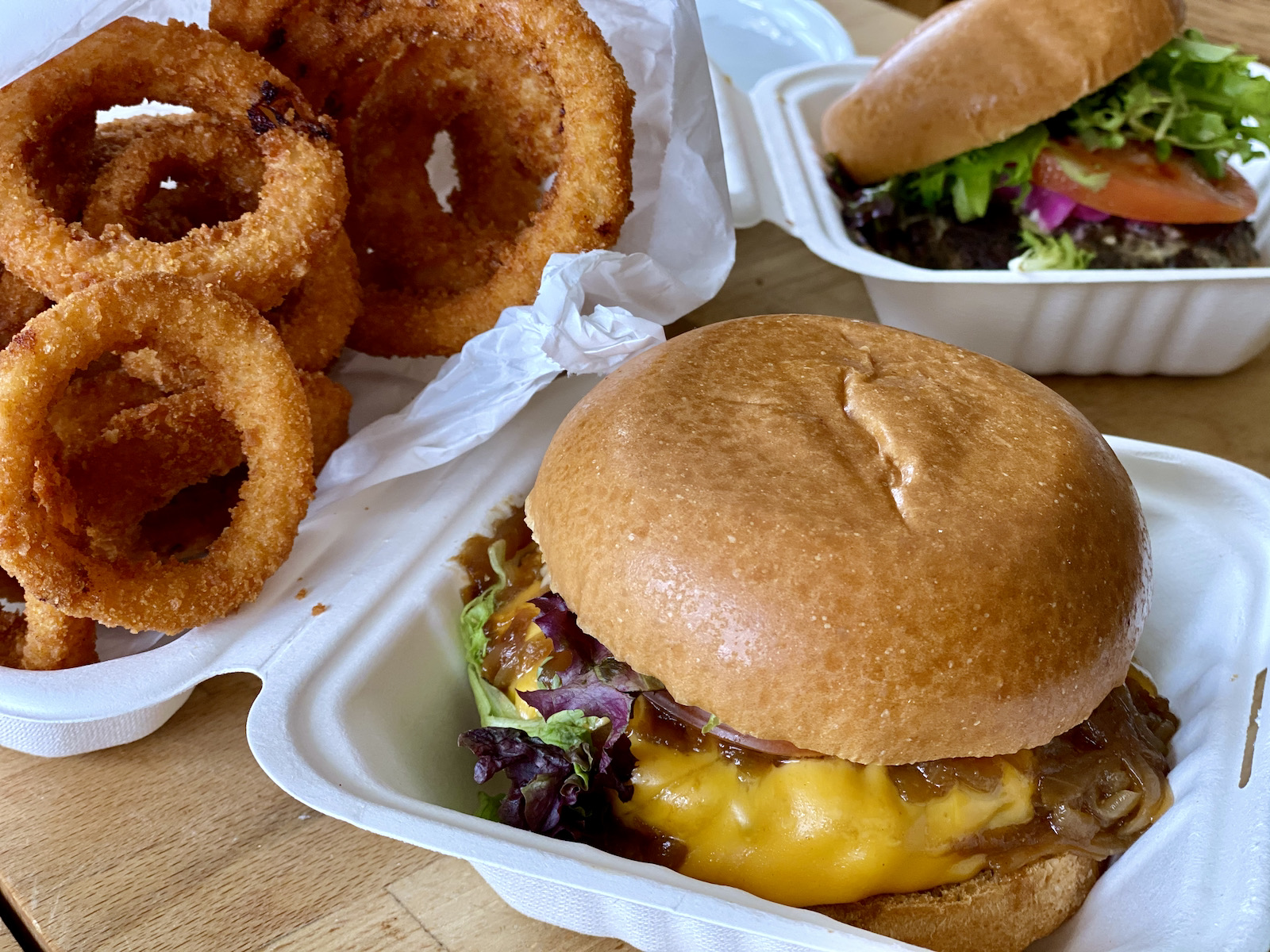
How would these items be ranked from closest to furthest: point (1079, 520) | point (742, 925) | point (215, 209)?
point (742, 925), point (1079, 520), point (215, 209)

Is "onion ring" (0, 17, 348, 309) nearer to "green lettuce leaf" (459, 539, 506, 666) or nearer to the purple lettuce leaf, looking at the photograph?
"green lettuce leaf" (459, 539, 506, 666)

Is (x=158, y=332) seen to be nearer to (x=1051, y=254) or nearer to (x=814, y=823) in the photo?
(x=814, y=823)

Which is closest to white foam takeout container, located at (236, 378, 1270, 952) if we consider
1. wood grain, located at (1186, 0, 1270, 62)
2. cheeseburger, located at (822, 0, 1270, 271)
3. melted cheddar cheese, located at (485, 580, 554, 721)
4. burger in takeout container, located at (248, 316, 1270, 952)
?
burger in takeout container, located at (248, 316, 1270, 952)

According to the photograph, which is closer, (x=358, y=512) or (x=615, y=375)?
(x=615, y=375)

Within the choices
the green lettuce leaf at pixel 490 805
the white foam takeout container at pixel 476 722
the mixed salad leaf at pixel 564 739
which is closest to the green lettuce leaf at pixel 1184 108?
the white foam takeout container at pixel 476 722

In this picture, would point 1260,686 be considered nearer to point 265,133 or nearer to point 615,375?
point 615,375

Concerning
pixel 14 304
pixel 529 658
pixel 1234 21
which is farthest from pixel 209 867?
pixel 1234 21


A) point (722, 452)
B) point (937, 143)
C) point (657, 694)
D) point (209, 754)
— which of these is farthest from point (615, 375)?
point (937, 143)

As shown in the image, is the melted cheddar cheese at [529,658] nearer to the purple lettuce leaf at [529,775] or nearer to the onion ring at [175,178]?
the purple lettuce leaf at [529,775]
